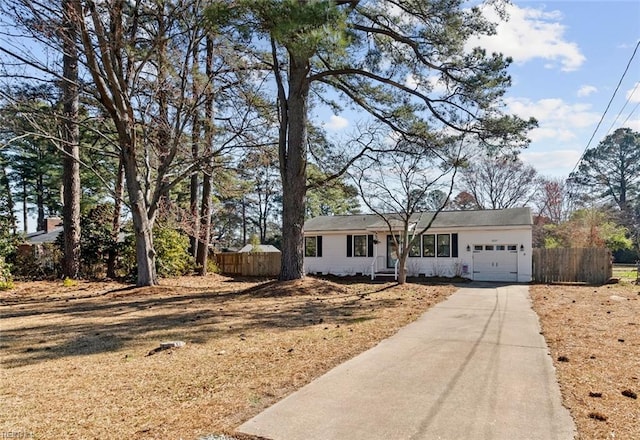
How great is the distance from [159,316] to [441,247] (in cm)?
1546

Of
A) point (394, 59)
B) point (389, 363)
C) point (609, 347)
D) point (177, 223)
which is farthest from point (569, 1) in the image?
point (177, 223)

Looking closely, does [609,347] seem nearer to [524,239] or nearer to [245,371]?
[245,371]

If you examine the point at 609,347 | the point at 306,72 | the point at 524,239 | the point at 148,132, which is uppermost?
the point at 306,72

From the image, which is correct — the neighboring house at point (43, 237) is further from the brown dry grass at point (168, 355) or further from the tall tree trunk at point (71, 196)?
the brown dry grass at point (168, 355)

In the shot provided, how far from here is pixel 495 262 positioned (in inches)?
768

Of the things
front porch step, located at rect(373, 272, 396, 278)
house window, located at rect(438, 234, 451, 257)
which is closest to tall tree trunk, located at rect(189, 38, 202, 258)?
front porch step, located at rect(373, 272, 396, 278)

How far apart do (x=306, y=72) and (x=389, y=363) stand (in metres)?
9.79

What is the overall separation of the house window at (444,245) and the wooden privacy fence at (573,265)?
12.3 feet

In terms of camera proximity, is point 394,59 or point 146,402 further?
point 394,59

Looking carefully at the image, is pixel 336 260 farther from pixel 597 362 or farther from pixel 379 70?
pixel 597 362

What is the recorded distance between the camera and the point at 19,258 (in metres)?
15.6

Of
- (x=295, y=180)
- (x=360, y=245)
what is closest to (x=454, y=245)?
(x=360, y=245)

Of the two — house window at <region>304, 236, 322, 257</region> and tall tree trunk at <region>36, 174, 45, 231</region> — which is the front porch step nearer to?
house window at <region>304, 236, 322, 257</region>

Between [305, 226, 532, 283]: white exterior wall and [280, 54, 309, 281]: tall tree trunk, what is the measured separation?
33.4 ft
